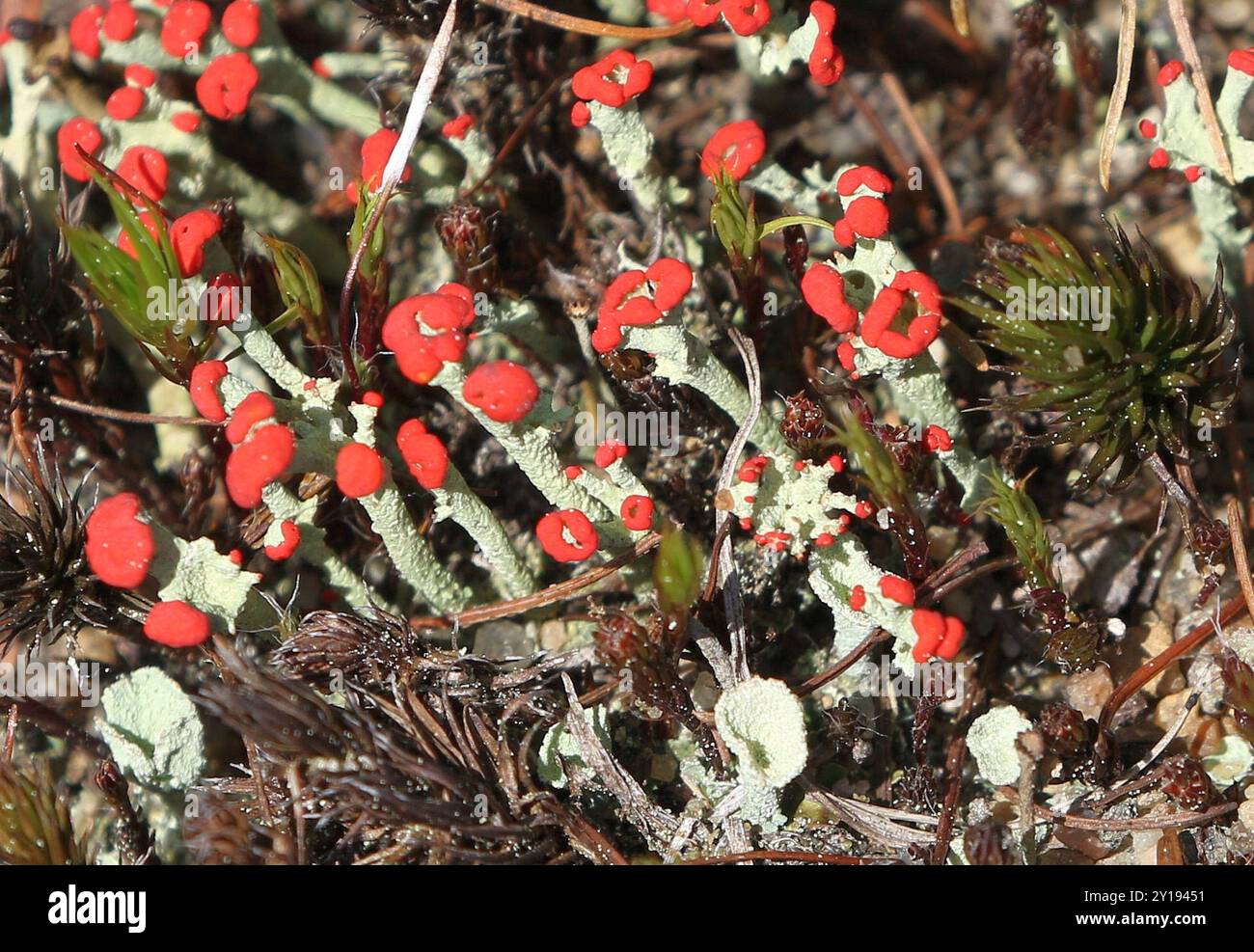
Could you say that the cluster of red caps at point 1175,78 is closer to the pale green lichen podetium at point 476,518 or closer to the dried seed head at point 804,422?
the dried seed head at point 804,422

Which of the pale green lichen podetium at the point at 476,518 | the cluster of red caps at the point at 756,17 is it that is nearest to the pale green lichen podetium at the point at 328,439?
the pale green lichen podetium at the point at 476,518

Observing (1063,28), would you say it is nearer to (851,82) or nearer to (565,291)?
(851,82)

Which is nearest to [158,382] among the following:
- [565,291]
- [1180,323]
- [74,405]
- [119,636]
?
[74,405]

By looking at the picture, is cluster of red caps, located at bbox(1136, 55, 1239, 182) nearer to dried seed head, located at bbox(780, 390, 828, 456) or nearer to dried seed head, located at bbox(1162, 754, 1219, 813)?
dried seed head, located at bbox(780, 390, 828, 456)

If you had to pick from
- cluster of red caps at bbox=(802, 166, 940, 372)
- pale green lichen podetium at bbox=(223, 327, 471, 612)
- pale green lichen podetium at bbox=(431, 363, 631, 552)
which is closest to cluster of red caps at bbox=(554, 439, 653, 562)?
pale green lichen podetium at bbox=(431, 363, 631, 552)

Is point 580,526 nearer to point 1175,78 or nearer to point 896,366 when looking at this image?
point 896,366

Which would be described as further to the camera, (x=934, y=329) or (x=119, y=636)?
(x=119, y=636)

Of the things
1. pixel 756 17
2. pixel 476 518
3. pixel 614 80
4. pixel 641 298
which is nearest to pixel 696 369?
pixel 641 298
